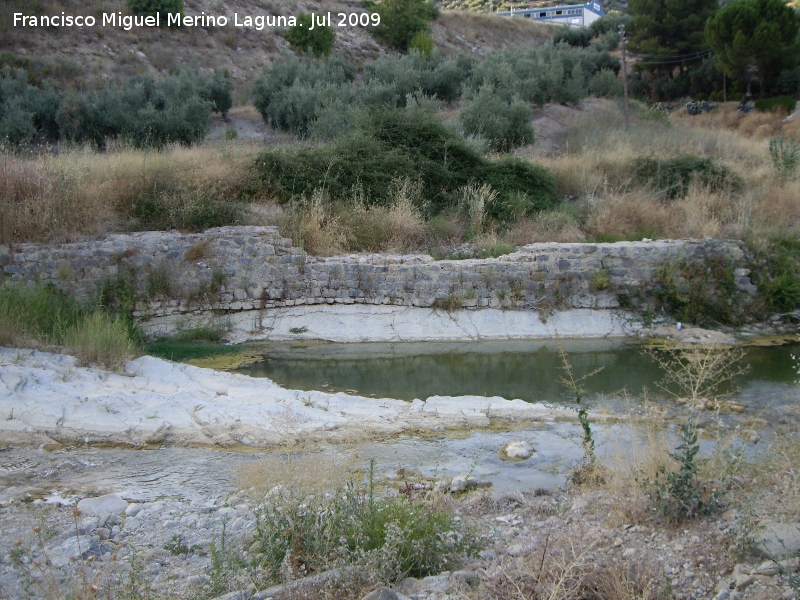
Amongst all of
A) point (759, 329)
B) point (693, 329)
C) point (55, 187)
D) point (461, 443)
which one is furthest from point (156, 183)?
point (759, 329)

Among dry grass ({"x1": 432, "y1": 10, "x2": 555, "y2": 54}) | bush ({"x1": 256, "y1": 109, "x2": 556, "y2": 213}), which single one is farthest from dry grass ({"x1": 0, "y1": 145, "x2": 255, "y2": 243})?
dry grass ({"x1": 432, "y1": 10, "x2": 555, "y2": 54})

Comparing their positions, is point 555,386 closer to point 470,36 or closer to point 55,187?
point 55,187

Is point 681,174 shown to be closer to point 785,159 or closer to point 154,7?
point 785,159

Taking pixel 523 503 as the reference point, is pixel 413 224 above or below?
above

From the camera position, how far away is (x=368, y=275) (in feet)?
43.3

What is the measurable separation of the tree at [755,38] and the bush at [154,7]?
23590 mm

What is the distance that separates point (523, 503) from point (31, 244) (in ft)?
33.8

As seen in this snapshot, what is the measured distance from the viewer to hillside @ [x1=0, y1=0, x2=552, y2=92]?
87.5 feet

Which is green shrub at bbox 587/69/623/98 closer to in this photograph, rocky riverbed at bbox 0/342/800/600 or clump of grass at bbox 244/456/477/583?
rocky riverbed at bbox 0/342/800/600

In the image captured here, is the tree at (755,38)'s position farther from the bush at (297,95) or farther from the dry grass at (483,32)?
the bush at (297,95)

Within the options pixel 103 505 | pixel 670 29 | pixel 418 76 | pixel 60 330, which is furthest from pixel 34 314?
pixel 670 29

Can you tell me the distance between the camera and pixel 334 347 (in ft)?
39.3

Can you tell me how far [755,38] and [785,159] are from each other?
15844 millimetres

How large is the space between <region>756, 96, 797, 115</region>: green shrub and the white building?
30.8 meters
